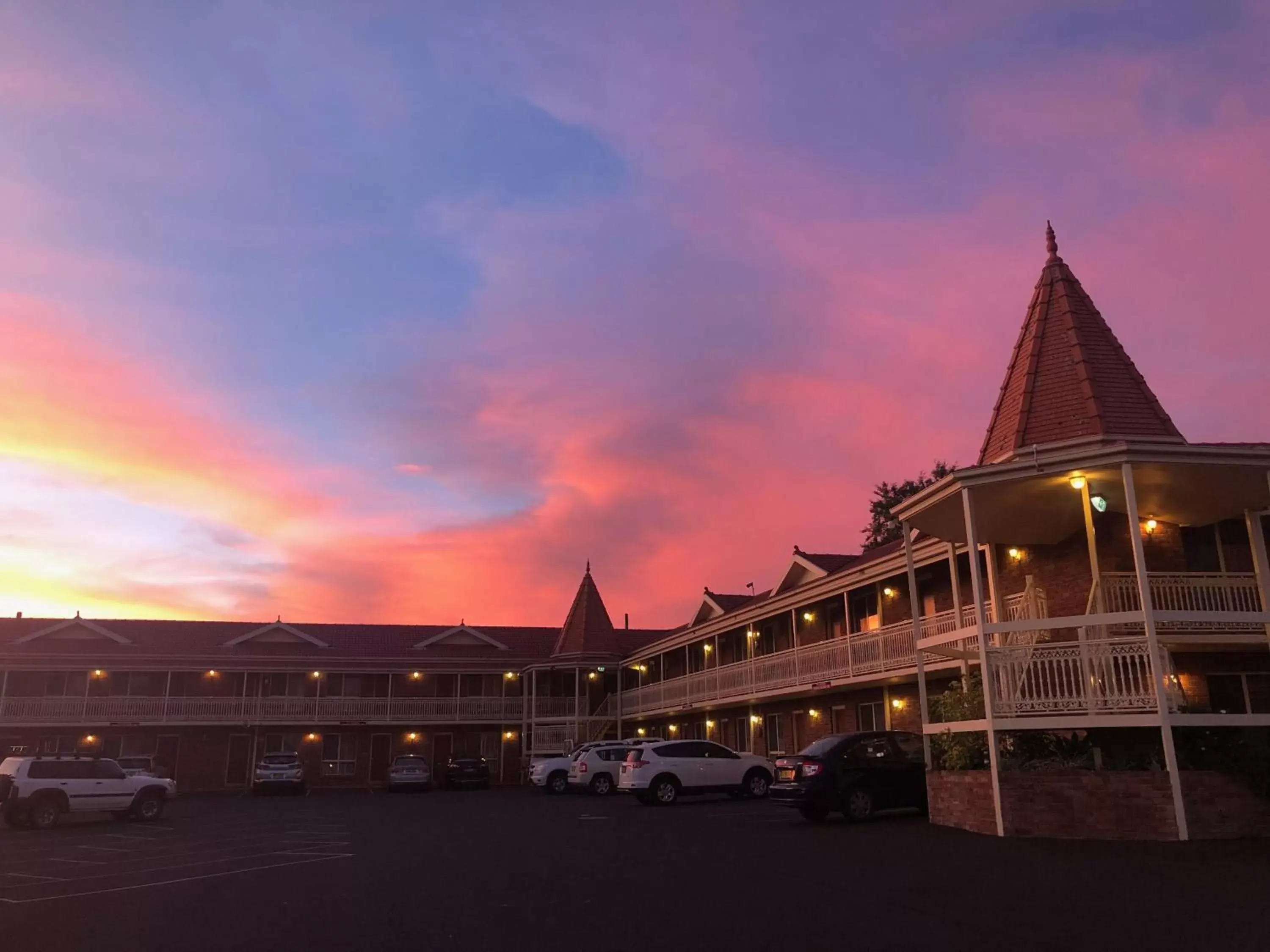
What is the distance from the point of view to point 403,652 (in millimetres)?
47812

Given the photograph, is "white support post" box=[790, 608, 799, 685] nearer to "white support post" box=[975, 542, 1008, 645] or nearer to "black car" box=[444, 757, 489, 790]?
"white support post" box=[975, 542, 1008, 645]

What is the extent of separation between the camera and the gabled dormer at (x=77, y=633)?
4338 centimetres

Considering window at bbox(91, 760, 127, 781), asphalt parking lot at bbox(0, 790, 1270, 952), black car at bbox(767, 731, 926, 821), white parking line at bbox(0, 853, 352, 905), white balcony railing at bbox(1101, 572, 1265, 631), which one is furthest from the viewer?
window at bbox(91, 760, 127, 781)

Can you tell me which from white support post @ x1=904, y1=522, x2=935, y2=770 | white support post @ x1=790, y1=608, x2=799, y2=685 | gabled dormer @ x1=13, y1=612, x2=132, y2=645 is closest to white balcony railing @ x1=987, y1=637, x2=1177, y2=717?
white support post @ x1=904, y1=522, x2=935, y2=770

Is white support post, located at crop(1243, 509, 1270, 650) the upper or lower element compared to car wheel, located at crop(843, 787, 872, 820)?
upper

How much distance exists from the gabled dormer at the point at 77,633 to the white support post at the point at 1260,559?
44096 mm

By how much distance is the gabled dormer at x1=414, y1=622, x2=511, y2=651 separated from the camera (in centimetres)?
4919

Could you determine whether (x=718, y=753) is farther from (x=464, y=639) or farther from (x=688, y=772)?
(x=464, y=639)

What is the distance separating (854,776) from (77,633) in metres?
39.6

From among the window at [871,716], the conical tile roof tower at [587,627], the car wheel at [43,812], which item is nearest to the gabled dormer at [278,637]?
the conical tile roof tower at [587,627]

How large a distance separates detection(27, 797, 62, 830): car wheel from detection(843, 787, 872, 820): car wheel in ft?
59.0

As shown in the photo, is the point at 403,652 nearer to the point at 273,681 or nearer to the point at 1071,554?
the point at 273,681

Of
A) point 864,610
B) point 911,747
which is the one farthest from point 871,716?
point 911,747

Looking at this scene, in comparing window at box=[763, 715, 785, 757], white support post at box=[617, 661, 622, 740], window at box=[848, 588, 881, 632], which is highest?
window at box=[848, 588, 881, 632]
